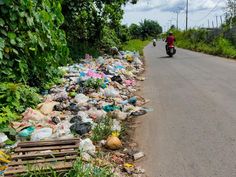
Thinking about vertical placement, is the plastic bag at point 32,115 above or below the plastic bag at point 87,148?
above

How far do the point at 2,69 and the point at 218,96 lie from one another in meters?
4.68

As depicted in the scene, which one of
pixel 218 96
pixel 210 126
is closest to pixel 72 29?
pixel 218 96

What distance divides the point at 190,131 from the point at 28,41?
11.3ft

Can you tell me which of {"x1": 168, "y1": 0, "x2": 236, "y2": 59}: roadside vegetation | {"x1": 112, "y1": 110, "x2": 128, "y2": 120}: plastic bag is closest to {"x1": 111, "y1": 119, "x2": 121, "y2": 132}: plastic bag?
{"x1": 112, "y1": 110, "x2": 128, "y2": 120}: plastic bag

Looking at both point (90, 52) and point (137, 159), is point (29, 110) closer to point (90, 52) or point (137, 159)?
point (137, 159)

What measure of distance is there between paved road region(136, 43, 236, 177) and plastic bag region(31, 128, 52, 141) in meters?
1.32

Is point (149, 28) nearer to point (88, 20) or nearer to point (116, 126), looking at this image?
point (88, 20)

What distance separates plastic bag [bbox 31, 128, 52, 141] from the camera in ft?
15.8

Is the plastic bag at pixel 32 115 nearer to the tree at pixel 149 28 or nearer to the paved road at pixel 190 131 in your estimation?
the paved road at pixel 190 131

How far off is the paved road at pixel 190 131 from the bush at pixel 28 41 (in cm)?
250

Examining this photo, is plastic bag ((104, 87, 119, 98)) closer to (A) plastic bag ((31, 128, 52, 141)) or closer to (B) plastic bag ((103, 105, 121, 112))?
(B) plastic bag ((103, 105, 121, 112))

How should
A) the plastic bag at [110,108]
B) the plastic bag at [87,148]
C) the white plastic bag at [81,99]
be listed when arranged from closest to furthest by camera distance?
the plastic bag at [87,148]
the plastic bag at [110,108]
the white plastic bag at [81,99]

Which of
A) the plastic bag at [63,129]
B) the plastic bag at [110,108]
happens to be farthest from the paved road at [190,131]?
the plastic bag at [63,129]

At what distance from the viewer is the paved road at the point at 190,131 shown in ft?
13.3
